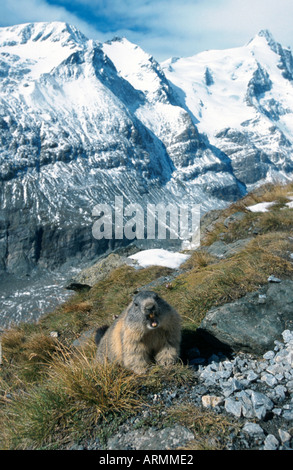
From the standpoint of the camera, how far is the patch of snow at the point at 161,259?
13.8m

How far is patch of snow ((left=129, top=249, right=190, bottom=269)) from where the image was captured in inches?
544

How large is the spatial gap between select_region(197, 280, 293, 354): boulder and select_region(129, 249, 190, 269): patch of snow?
699 cm

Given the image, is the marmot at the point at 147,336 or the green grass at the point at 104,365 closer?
the green grass at the point at 104,365

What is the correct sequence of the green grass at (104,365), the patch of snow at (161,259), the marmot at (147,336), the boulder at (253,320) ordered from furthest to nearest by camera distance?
1. the patch of snow at (161,259)
2. the boulder at (253,320)
3. the marmot at (147,336)
4. the green grass at (104,365)

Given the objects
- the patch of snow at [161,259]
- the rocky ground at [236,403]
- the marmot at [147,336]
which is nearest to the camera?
the rocky ground at [236,403]

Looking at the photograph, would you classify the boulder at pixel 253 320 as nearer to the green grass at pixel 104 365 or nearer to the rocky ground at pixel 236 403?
the rocky ground at pixel 236 403

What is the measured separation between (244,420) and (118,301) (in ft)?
22.4

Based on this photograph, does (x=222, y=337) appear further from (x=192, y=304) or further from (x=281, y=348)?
(x=192, y=304)

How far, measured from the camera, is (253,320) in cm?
601

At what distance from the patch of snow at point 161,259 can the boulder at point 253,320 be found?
6994 mm

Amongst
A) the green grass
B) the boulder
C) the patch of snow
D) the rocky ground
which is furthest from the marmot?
the patch of snow

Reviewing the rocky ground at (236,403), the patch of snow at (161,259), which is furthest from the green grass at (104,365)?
the patch of snow at (161,259)

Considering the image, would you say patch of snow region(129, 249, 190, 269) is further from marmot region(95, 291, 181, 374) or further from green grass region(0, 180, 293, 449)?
marmot region(95, 291, 181, 374)
